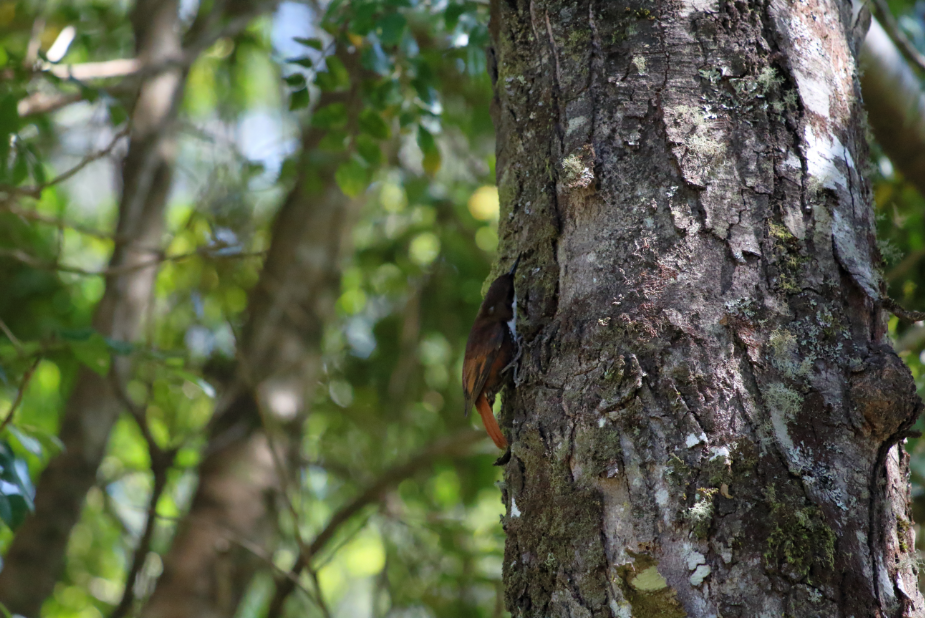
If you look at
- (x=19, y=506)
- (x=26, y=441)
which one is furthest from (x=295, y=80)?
(x=19, y=506)

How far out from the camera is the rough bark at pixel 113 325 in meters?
4.66

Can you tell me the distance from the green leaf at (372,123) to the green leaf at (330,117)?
0.13 metres

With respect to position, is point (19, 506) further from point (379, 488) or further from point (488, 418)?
point (379, 488)

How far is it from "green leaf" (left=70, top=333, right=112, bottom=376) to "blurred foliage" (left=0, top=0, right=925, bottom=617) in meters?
0.85

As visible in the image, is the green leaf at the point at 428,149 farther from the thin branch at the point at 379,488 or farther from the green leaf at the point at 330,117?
the thin branch at the point at 379,488

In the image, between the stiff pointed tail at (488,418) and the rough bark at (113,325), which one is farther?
the rough bark at (113,325)

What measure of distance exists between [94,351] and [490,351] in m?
1.45

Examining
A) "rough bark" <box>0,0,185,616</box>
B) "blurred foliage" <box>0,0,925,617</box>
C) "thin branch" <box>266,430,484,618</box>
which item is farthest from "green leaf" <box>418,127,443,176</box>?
"rough bark" <box>0,0,185,616</box>

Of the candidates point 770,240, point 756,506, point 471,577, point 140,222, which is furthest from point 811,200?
point 140,222

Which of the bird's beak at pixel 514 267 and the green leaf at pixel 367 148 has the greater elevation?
the green leaf at pixel 367 148

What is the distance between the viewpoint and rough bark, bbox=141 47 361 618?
5.31 m

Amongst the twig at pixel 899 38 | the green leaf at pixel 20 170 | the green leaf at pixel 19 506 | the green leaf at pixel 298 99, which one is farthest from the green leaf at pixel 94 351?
the twig at pixel 899 38

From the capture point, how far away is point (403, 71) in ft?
12.3

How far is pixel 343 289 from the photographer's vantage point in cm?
792
